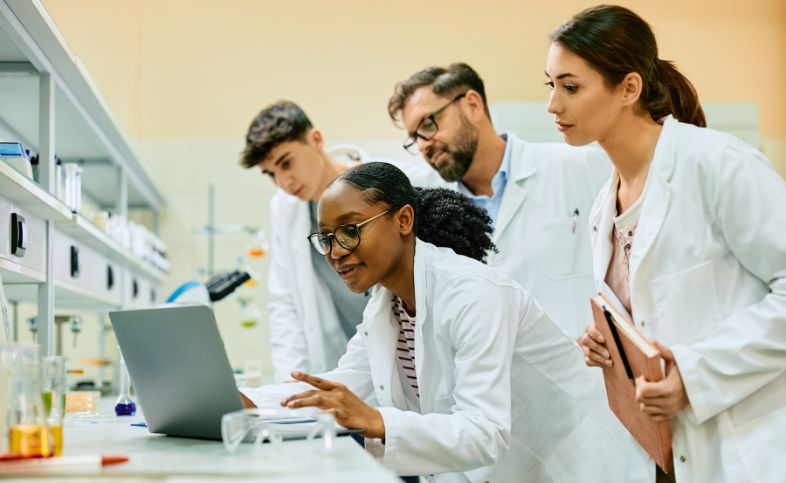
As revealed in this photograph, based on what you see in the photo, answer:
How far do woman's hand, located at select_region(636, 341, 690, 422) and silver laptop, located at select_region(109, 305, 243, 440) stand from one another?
2.19 feet

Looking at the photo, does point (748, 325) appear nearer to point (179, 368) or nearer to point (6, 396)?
point (179, 368)

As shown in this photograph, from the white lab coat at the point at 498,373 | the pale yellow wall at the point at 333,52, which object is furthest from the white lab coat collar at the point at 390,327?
the pale yellow wall at the point at 333,52

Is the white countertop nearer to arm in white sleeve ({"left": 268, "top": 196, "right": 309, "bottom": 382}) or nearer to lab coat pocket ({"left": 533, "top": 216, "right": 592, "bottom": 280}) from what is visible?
lab coat pocket ({"left": 533, "top": 216, "right": 592, "bottom": 280})

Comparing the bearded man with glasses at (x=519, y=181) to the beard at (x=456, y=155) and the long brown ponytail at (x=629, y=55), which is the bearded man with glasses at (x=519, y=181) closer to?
the beard at (x=456, y=155)

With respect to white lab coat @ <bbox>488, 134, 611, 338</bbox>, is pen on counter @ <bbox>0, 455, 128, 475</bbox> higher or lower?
lower

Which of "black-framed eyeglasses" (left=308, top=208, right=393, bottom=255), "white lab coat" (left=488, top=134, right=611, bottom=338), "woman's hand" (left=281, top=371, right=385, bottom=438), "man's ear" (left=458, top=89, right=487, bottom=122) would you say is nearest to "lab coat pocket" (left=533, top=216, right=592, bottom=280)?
"white lab coat" (left=488, top=134, right=611, bottom=338)

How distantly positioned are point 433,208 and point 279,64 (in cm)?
367

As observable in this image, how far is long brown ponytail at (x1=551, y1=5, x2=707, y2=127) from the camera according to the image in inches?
67.8

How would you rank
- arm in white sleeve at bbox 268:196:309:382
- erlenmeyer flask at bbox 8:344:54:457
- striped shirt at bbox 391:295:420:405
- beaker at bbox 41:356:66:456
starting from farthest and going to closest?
arm in white sleeve at bbox 268:196:309:382
striped shirt at bbox 391:295:420:405
beaker at bbox 41:356:66:456
erlenmeyer flask at bbox 8:344:54:457

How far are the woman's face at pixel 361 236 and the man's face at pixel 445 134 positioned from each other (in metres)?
1.01

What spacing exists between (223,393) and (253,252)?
3300 millimetres

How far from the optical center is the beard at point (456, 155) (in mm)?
2717

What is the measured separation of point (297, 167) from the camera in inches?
118

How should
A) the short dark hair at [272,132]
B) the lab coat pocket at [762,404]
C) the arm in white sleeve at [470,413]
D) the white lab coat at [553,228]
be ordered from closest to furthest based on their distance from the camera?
the arm in white sleeve at [470,413] → the lab coat pocket at [762,404] → the white lab coat at [553,228] → the short dark hair at [272,132]
